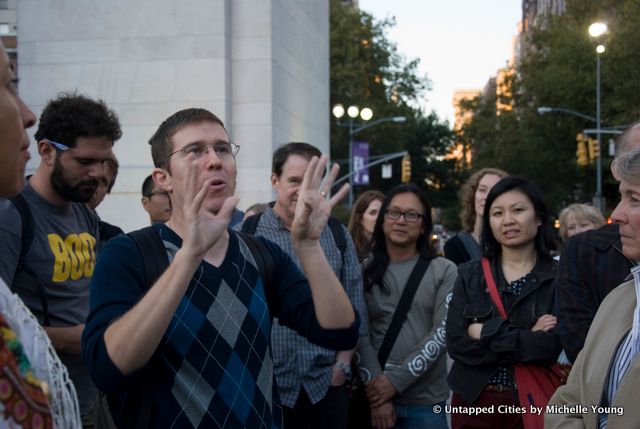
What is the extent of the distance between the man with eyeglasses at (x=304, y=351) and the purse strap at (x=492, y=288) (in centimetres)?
77

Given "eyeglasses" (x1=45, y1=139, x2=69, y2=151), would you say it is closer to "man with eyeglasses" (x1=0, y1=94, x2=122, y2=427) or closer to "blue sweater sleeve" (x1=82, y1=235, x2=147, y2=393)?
"man with eyeglasses" (x1=0, y1=94, x2=122, y2=427)

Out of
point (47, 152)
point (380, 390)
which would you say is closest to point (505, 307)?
point (380, 390)

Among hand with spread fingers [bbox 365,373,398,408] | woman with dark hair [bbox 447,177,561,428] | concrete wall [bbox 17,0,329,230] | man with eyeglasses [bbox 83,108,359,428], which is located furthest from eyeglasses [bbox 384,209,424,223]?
concrete wall [bbox 17,0,329,230]

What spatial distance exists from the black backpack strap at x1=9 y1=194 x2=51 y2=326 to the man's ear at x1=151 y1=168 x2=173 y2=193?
3.08ft

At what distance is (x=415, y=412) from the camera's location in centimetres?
462

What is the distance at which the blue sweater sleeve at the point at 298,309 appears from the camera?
2723 mm

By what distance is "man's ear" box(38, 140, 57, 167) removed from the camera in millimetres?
3811

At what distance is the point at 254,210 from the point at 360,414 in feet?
11.9

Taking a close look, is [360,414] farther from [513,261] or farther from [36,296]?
[36,296]

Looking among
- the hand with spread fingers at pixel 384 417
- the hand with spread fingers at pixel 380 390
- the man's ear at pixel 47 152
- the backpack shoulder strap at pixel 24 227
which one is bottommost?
the hand with spread fingers at pixel 384 417

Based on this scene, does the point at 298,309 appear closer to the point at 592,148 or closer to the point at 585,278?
the point at 585,278

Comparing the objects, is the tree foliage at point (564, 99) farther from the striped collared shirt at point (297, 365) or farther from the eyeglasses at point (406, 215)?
the striped collared shirt at point (297, 365)

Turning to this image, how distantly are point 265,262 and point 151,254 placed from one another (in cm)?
49

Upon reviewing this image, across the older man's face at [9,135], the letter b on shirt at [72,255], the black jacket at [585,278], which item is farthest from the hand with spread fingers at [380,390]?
the older man's face at [9,135]
